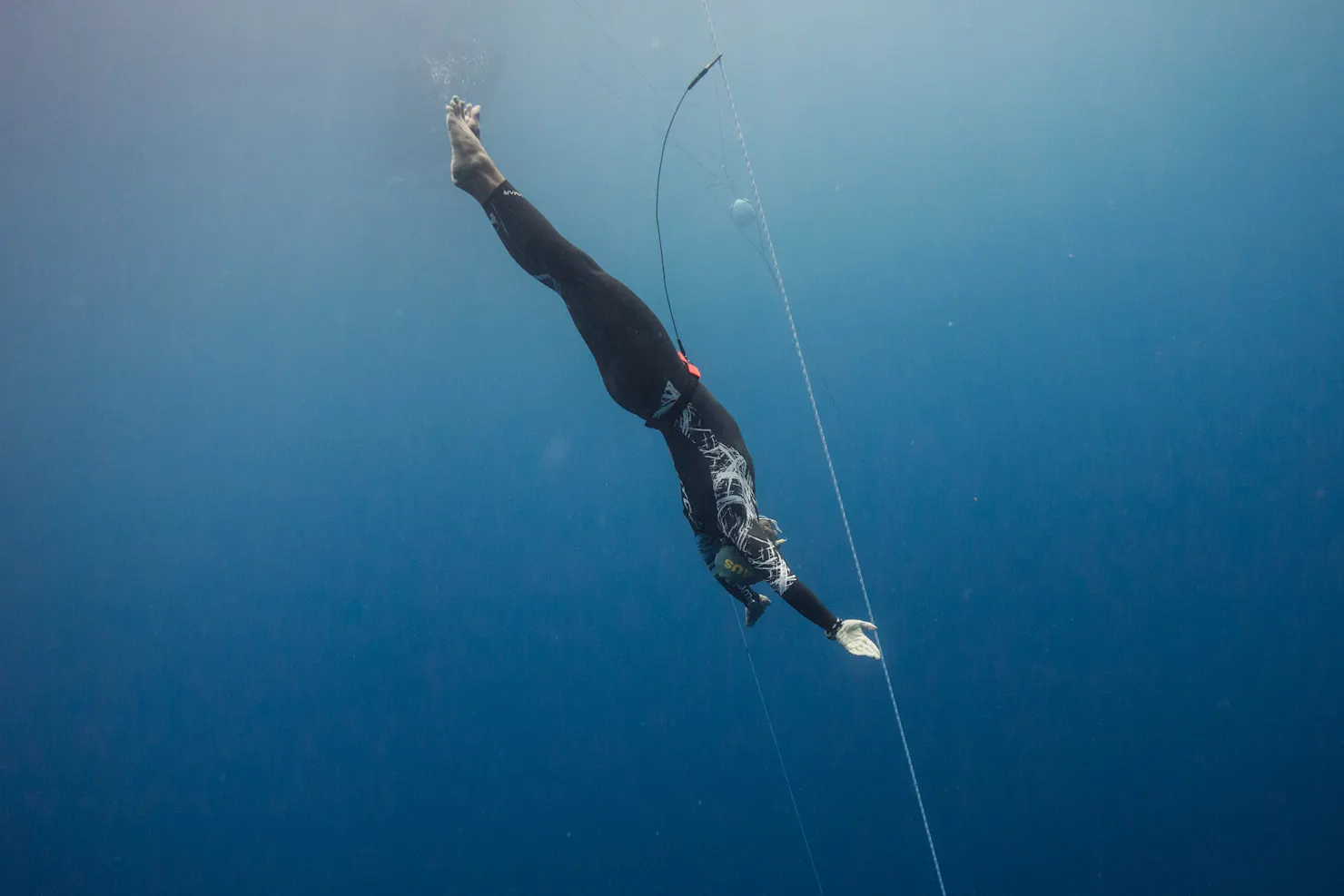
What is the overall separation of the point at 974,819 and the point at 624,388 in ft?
17.6

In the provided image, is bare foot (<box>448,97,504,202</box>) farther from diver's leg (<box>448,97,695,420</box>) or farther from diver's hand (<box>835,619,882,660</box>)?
diver's hand (<box>835,619,882,660</box>)

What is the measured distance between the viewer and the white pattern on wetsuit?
2.52m

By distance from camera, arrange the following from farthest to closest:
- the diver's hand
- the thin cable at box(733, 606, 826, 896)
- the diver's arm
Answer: the thin cable at box(733, 606, 826, 896) < the diver's arm < the diver's hand

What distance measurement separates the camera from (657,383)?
260 cm

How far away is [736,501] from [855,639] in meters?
0.71

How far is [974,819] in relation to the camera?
18.1ft

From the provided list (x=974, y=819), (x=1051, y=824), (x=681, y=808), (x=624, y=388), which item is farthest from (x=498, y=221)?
(x=1051, y=824)

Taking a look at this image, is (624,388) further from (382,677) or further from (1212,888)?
(1212,888)

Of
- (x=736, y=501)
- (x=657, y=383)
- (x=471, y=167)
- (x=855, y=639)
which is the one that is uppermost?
(x=471, y=167)

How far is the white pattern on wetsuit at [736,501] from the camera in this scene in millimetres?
2520

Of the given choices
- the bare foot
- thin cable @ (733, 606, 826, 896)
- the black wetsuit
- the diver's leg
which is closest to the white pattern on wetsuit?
the black wetsuit

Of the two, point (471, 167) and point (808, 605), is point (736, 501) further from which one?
point (471, 167)

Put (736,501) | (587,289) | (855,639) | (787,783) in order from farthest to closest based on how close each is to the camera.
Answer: (787,783) → (736,501) → (587,289) → (855,639)

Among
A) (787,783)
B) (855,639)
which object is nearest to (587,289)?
(855,639)
